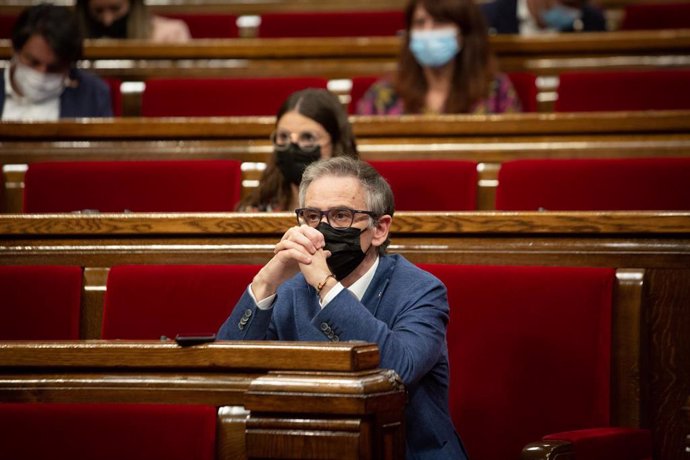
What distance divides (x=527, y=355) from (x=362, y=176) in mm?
171

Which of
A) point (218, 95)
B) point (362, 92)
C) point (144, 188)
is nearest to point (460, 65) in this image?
point (362, 92)

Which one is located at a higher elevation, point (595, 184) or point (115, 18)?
point (115, 18)

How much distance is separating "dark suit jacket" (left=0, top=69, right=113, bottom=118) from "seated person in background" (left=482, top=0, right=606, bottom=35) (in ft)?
1.89

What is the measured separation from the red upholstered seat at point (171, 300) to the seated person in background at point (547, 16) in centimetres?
91

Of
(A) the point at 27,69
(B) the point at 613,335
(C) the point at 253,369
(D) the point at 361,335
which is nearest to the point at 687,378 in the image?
(B) the point at 613,335

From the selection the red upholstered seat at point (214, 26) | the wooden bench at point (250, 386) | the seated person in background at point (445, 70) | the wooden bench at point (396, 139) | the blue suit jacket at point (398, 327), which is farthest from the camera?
the red upholstered seat at point (214, 26)

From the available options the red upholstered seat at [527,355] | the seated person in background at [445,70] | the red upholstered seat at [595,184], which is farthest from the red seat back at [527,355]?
the seated person in background at [445,70]

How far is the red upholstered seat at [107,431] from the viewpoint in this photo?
1.58 feet

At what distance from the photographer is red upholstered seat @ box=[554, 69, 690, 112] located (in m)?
1.34

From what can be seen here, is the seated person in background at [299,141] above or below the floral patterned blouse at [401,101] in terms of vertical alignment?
below

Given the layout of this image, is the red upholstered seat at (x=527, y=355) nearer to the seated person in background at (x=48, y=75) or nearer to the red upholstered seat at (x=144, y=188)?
the red upholstered seat at (x=144, y=188)

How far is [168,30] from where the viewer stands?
1740 millimetres

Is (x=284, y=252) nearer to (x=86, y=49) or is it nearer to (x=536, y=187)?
(x=536, y=187)

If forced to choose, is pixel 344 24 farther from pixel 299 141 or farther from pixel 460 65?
pixel 299 141
